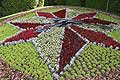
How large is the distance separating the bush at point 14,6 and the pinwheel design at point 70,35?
1.78 m

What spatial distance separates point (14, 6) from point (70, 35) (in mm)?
5243

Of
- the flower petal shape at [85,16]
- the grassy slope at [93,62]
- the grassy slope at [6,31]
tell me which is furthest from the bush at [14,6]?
the grassy slope at [93,62]

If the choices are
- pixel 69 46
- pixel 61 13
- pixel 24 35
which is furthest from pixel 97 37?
pixel 61 13

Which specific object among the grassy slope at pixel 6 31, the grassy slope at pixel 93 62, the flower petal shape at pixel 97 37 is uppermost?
the flower petal shape at pixel 97 37

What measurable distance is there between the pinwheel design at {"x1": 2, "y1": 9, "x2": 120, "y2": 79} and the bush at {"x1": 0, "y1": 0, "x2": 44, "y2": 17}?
5.84 feet

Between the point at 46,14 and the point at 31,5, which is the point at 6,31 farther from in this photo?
the point at 31,5

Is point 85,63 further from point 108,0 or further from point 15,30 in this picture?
point 108,0

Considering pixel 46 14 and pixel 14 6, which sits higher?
pixel 14 6

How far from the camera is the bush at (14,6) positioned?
50.9 ft

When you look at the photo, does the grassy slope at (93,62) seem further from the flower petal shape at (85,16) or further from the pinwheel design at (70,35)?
the flower petal shape at (85,16)

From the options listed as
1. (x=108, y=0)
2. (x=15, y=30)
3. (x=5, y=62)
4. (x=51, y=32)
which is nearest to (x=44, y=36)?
(x=51, y=32)

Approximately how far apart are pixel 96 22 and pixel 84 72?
5.10 meters

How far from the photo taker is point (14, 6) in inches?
617

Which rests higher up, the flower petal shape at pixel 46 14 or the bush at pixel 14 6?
the bush at pixel 14 6
